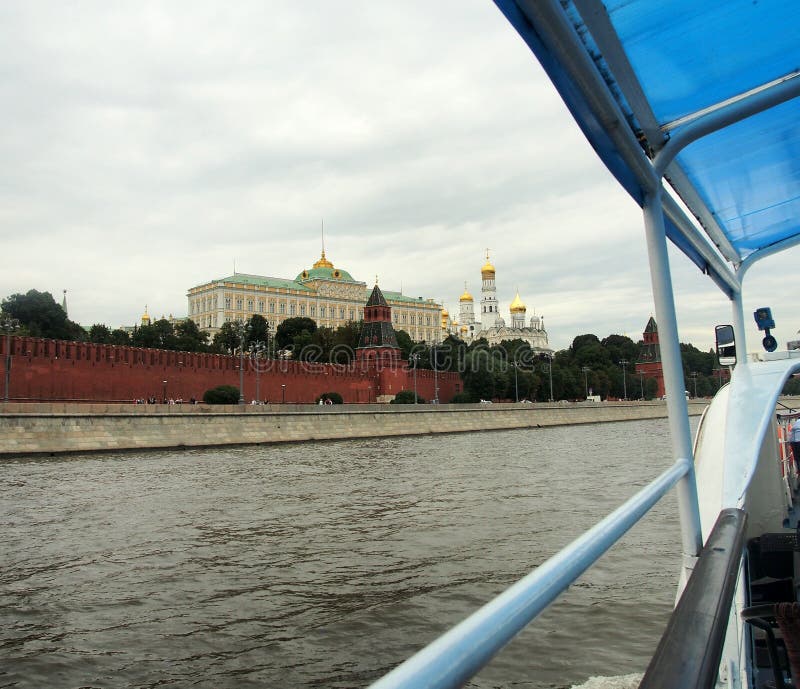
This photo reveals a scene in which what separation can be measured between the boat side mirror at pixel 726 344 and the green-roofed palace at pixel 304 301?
6741cm

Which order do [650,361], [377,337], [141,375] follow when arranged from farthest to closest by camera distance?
1. [650,361]
2. [377,337]
3. [141,375]

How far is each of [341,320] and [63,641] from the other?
72.3 metres

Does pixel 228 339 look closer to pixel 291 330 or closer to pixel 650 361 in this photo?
pixel 291 330

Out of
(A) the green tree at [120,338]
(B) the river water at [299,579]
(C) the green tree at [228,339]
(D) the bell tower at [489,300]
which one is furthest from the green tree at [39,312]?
(D) the bell tower at [489,300]

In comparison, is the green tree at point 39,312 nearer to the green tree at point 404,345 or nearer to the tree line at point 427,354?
the tree line at point 427,354

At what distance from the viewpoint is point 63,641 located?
4516 mm

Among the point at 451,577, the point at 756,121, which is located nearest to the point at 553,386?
the point at 451,577

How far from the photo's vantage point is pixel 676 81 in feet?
6.28

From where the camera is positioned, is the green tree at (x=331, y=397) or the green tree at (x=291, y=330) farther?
the green tree at (x=291, y=330)

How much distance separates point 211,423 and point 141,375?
26.9 feet

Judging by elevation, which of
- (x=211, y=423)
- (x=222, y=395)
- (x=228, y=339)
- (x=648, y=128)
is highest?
(x=228, y=339)

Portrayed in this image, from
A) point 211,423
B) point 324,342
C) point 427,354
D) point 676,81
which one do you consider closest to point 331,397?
point 211,423

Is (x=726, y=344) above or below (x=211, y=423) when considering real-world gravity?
above

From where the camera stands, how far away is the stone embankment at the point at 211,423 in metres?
18.5
